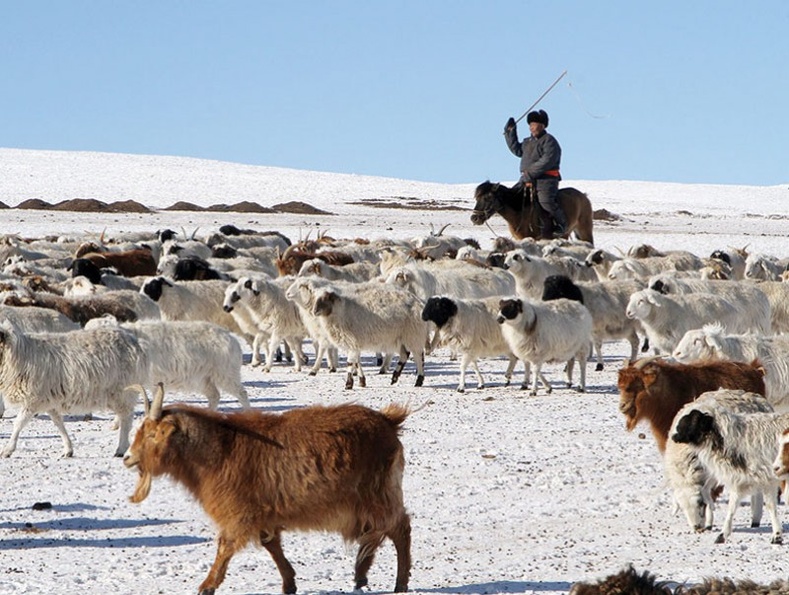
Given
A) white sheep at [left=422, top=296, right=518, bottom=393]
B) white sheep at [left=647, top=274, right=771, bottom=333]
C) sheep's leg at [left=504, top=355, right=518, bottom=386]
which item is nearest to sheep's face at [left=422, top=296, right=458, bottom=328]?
white sheep at [left=422, top=296, right=518, bottom=393]

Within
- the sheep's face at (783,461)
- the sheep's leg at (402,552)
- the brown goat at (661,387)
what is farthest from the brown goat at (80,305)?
the sheep's face at (783,461)

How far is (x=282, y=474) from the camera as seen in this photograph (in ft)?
23.0

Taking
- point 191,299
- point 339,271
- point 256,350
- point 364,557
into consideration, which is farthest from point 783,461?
point 339,271

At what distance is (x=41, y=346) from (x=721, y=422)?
5.77m

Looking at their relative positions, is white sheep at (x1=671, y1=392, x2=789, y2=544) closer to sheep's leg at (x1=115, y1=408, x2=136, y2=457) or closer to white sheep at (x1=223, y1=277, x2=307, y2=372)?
sheep's leg at (x1=115, y1=408, x2=136, y2=457)

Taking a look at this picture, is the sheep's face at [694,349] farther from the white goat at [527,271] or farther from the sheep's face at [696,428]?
the white goat at [527,271]

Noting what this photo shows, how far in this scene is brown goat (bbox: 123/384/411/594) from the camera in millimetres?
6992

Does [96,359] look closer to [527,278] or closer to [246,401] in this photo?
[246,401]

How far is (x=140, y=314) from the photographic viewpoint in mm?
15664

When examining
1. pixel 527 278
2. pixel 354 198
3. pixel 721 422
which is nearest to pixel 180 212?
pixel 354 198

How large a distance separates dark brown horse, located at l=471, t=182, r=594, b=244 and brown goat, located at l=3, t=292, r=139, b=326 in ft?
33.5

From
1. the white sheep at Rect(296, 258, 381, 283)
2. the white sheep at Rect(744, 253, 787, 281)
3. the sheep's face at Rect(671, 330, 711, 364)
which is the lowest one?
the sheep's face at Rect(671, 330, 711, 364)

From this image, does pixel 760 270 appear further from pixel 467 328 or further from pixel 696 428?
pixel 696 428

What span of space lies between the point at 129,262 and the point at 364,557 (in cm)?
1677
